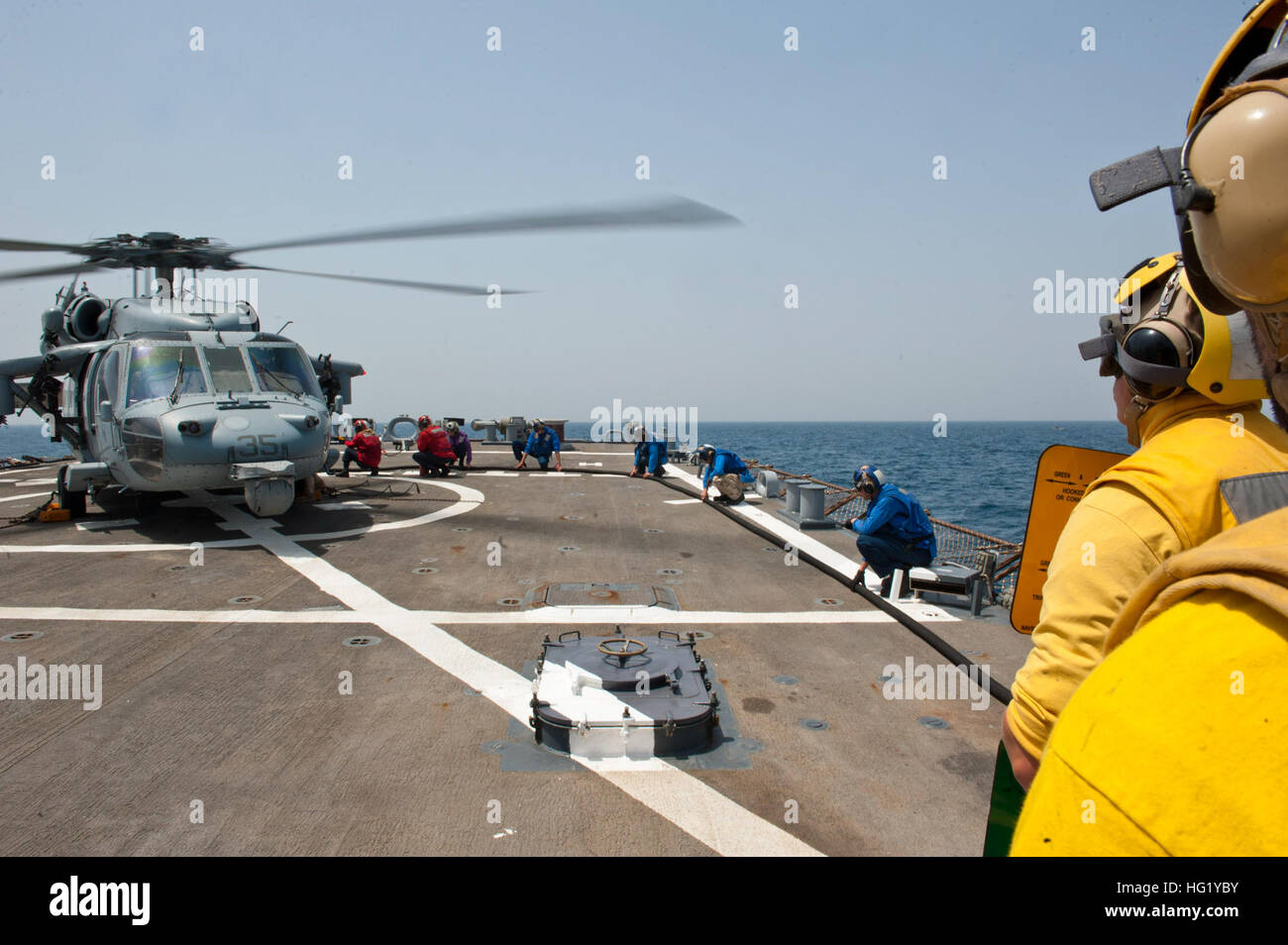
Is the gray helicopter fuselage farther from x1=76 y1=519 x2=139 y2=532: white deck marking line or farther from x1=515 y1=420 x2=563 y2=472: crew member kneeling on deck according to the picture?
x1=515 y1=420 x2=563 y2=472: crew member kneeling on deck

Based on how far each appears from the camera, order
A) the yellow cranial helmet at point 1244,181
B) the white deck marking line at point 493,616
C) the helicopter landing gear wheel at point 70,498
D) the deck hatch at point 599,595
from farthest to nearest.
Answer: the helicopter landing gear wheel at point 70,498
the deck hatch at point 599,595
the white deck marking line at point 493,616
the yellow cranial helmet at point 1244,181

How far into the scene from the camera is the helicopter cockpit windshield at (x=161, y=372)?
1146cm

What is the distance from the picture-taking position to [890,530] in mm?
8539

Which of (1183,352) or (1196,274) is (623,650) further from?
(1196,274)

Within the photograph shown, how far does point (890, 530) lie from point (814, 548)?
273 centimetres

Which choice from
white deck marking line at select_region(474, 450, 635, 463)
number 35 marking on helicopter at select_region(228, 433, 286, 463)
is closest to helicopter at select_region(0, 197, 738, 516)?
number 35 marking on helicopter at select_region(228, 433, 286, 463)

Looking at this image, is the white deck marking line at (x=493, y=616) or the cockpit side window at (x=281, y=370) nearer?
the white deck marking line at (x=493, y=616)

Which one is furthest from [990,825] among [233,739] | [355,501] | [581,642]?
[355,501]

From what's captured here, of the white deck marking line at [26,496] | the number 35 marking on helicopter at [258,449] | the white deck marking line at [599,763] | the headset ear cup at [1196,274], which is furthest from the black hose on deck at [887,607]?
the white deck marking line at [26,496]

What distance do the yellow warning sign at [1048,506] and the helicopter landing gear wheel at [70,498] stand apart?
47.5ft

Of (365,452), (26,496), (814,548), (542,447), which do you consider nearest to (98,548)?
(26,496)

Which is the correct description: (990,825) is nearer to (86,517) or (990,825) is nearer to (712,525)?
(712,525)

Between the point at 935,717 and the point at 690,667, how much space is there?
1.82m

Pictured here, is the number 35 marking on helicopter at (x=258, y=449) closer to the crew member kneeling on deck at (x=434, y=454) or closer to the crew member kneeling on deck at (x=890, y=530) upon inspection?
the crew member kneeling on deck at (x=434, y=454)
